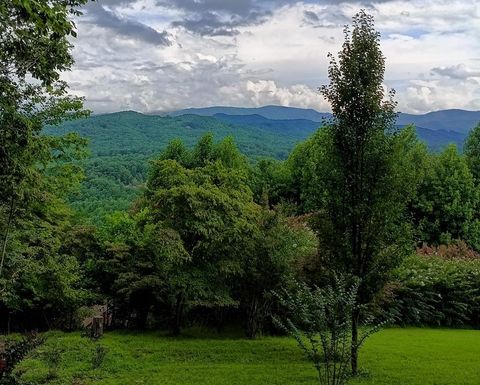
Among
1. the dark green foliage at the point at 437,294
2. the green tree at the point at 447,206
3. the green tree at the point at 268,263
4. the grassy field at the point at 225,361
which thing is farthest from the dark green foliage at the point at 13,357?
the green tree at the point at 447,206

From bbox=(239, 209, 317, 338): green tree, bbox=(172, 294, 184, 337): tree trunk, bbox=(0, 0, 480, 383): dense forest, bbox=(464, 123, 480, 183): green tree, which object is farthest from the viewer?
bbox=(464, 123, 480, 183): green tree

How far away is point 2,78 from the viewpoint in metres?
9.46

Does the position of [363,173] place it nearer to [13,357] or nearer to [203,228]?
[203,228]

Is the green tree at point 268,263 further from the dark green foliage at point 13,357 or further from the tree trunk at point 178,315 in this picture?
the dark green foliage at point 13,357

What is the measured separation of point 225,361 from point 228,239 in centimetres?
410

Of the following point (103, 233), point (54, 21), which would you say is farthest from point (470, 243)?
point (54, 21)

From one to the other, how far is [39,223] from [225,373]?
34.2 ft

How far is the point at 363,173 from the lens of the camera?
13148 millimetres

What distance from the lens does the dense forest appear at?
10.2 meters

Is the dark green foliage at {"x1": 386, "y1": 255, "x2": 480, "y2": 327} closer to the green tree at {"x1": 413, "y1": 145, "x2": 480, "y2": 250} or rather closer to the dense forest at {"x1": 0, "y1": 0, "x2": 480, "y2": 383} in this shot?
the dense forest at {"x1": 0, "y1": 0, "x2": 480, "y2": 383}

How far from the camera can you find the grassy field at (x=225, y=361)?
Answer: 12398 mm

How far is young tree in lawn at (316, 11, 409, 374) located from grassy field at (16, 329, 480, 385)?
5.91 ft

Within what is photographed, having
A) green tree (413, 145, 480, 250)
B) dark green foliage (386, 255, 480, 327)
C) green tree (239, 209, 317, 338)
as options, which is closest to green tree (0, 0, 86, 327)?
green tree (239, 209, 317, 338)

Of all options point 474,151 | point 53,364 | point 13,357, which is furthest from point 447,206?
point 13,357
